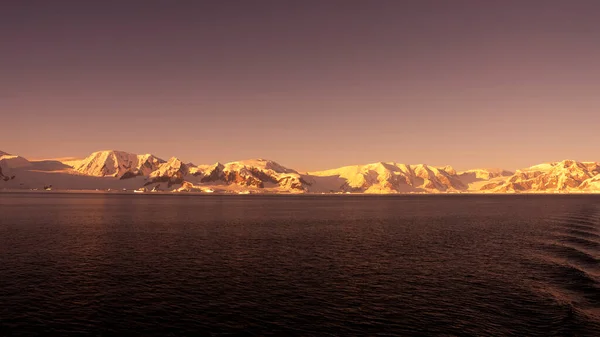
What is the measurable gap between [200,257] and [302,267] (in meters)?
13.9

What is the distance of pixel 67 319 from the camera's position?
2856 cm

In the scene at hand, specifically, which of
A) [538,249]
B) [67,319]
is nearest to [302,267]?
[67,319]

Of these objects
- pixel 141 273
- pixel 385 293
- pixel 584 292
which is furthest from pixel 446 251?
pixel 141 273

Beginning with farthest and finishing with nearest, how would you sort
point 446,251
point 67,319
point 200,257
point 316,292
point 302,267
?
point 446,251, point 200,257, point 302,267, point 316,292, point 67,319

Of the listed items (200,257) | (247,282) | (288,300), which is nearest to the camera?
(288,300)

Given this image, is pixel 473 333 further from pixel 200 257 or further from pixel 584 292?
pixel 200 257

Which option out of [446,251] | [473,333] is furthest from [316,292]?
[446,251]

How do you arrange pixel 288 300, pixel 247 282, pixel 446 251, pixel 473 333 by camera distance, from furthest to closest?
pixel 446 251, pixel 247 282, pixel 288 300, pixel 473 333

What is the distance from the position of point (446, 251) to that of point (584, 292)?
21.5 metres

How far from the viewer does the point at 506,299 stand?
34.0 m

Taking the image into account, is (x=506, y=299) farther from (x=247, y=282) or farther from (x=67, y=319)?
(x=67, y=319)

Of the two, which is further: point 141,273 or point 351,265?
point 351,265

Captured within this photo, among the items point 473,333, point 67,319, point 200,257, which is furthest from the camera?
point 200,257

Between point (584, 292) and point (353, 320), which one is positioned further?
point (584, 292)
